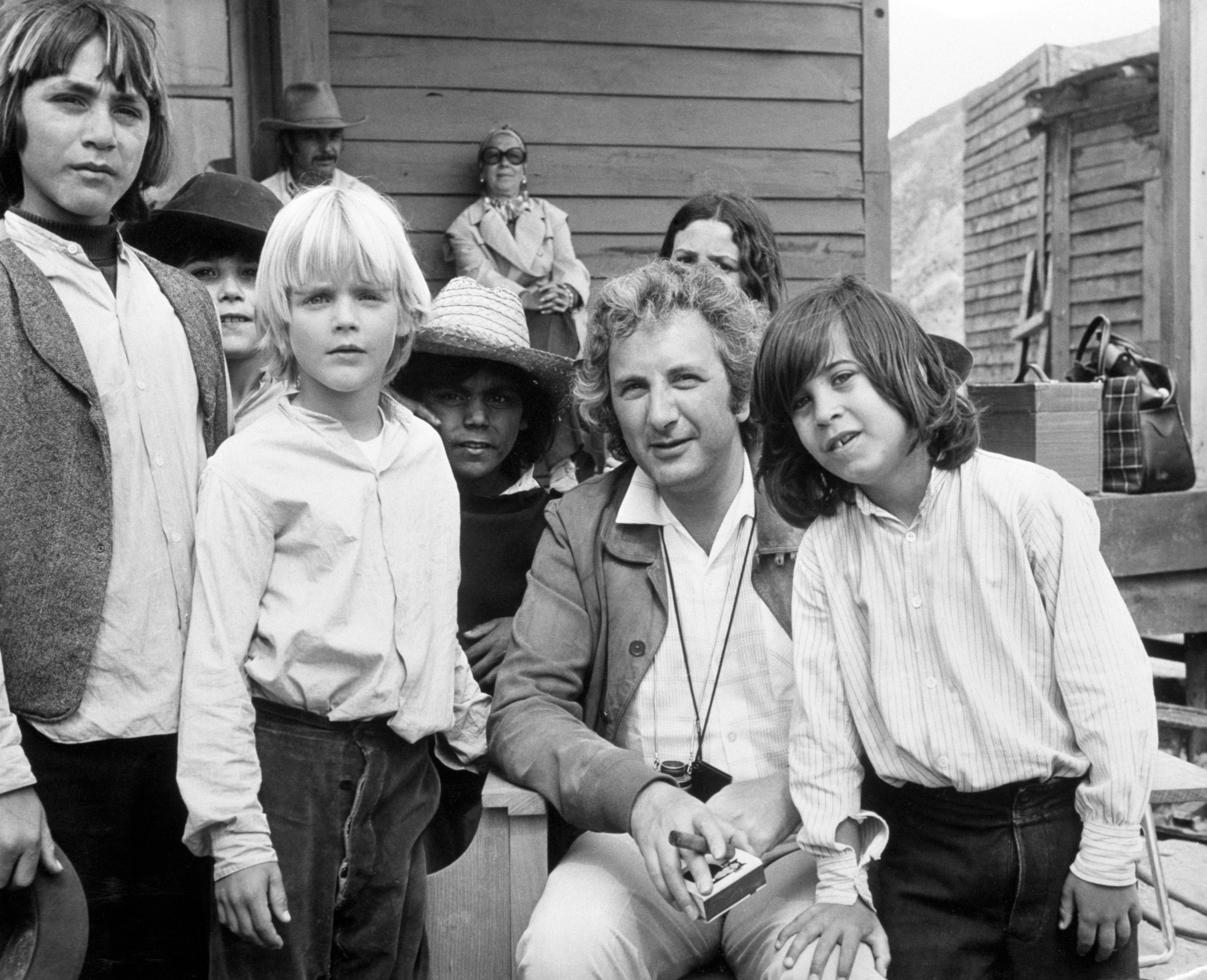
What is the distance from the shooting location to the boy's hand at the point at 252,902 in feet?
6.14

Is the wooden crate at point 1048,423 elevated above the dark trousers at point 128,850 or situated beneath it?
elevated above

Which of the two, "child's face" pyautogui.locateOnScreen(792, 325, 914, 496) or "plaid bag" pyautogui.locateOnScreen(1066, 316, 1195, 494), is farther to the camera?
"plaid bag" pyautogui.locateOnScreen(1066, 316, 1195, 494)

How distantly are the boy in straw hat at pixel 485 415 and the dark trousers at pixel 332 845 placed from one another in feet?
2.23

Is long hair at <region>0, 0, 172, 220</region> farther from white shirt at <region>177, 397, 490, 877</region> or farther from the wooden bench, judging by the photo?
the wooden bench

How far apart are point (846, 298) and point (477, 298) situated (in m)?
1.12

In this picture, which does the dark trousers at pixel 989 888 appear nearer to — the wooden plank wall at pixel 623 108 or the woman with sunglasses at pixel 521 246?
the woman with sunglasses at pixel 521 246

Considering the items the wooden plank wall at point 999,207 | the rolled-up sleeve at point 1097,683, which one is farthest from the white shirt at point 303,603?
the wooden plank wall at point 999,207

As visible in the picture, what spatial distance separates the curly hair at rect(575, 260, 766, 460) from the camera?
8.14 ft

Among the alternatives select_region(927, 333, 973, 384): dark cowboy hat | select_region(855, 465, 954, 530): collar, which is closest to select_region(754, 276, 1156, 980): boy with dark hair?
select_region(855, 465, 954, 530): collar

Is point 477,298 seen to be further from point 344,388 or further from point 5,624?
point 5,624

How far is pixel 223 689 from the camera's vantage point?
193 centimetres

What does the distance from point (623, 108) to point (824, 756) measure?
484cm

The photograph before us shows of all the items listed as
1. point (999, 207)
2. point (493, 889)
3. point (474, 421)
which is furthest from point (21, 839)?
point (999, 207)

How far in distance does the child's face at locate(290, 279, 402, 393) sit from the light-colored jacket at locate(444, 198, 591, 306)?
3.73 metres
